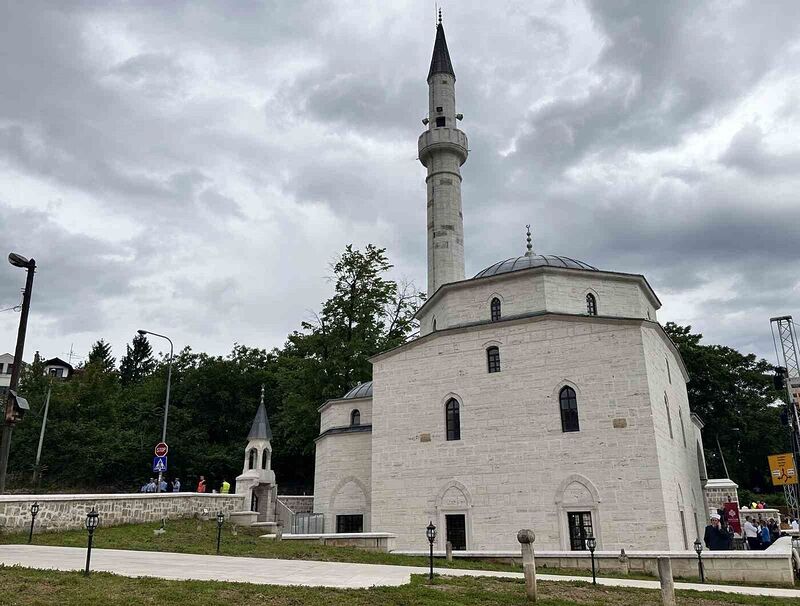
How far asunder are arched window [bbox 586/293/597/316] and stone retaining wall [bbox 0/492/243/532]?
1499cm

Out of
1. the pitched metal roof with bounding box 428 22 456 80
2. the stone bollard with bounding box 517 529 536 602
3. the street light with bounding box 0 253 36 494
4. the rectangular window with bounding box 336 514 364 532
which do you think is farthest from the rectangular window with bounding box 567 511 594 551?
the pitched metal roof with bounding box 428 22 456 80

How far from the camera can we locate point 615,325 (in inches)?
771

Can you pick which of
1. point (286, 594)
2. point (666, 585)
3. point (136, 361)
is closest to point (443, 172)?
point (666, 585)

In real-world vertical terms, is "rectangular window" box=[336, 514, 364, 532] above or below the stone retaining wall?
below

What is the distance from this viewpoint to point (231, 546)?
50.7ft

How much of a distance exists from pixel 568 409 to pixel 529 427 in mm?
1386

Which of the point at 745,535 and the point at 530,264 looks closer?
the point at 745,535

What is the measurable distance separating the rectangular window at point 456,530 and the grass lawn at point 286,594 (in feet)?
30.4

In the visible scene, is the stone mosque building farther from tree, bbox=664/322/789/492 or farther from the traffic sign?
tree, bbox=664/322/789/492

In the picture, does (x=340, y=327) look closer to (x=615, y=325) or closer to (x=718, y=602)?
(x=615, y=325)

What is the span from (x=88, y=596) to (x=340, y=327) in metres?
27.3

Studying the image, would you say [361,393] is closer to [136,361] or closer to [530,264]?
[530,264]

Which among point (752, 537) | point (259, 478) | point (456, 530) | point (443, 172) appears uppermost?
point (443, 172)

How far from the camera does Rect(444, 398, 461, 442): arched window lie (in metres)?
20.8
